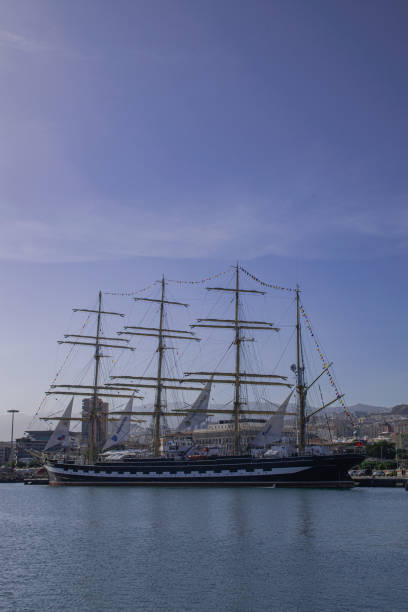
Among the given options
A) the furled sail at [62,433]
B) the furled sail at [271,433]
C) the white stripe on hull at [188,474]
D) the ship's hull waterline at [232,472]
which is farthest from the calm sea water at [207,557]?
the furled sail at [62,433]

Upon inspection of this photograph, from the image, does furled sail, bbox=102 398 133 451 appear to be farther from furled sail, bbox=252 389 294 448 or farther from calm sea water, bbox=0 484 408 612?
calm sea water, bbox=0 484 408 612

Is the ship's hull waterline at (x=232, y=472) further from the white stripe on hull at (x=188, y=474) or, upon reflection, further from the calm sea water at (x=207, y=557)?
the calm sea water at (x=207, y=557)

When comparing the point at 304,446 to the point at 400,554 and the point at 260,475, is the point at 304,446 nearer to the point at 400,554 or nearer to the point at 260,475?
the point at 260,475

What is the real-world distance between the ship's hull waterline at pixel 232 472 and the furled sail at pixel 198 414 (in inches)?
289

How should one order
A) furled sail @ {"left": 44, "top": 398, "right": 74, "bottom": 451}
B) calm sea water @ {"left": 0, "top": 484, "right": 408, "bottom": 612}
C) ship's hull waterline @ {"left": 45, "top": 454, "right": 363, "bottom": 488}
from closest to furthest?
calm sea water @ {"left": 0, "top": 484, "right": 408, "bottom": 612}
ship's hull waterline @ {"left": 45, "top": 454, "right": 363, "bottom": 488}
furled sail @ {"left": 44, "top": 398, "right": 74, "bottom": 451}

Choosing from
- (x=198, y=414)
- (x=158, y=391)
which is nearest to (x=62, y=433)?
(x=158, y=391)

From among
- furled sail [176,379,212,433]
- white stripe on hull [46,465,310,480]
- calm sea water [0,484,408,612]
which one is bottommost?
calm sea water [0,484,408,612]

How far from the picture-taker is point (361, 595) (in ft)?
69.0

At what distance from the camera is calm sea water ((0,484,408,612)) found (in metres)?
20.7

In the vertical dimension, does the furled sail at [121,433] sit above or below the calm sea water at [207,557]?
above

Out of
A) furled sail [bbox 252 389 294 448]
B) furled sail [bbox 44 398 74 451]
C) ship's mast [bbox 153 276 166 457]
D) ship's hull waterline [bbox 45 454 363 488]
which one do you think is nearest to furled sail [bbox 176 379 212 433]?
ship's mast [bbox 153 276 166 457]

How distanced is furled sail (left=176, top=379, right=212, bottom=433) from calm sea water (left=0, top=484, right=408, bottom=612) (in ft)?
94.6

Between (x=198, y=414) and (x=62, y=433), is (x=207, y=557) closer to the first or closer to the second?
(x=198, y=414)

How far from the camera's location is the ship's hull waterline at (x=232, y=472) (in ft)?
215
